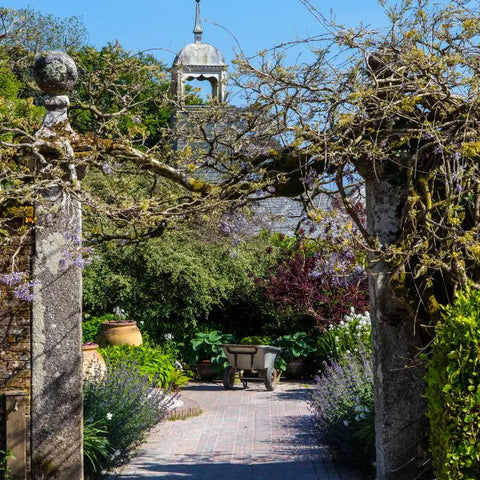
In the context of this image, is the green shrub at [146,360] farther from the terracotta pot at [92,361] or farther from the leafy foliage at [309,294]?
the leafy foliage at [309,294]

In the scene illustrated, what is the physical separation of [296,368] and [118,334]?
3587 millimetres

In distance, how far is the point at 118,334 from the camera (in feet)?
38.8

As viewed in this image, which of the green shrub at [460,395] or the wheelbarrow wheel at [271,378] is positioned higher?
the green shrub at [460,395]

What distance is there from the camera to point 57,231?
20.0ft

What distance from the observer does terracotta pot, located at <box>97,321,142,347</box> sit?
38.7ft

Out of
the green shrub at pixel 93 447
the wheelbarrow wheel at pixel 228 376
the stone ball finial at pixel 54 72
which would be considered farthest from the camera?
the wheelbarrow wheel at pixel 228 376

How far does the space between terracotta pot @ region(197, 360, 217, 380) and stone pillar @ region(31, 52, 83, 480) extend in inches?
291

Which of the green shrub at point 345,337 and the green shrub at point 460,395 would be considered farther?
the green shrub at point 345,337

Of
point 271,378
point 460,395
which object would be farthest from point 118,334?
point 460,395

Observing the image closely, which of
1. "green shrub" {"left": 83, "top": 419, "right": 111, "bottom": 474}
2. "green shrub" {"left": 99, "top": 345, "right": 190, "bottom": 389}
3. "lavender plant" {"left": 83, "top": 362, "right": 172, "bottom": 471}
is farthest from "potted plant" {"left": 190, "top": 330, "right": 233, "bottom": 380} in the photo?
"green shrub" {"left": 83, "top": 419, "right": 111, "bottom": 474}

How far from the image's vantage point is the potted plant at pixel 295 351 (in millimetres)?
13291

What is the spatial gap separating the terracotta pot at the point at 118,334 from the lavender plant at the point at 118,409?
360 cm

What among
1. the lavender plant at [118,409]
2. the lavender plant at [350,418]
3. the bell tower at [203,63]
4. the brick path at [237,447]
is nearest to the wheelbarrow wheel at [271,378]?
the brick path at [237,447]

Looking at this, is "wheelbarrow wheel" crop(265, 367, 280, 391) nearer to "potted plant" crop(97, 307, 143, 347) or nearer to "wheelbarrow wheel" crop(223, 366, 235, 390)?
"wheelbarrow wheel" crop(223, 366, 235, 390)
